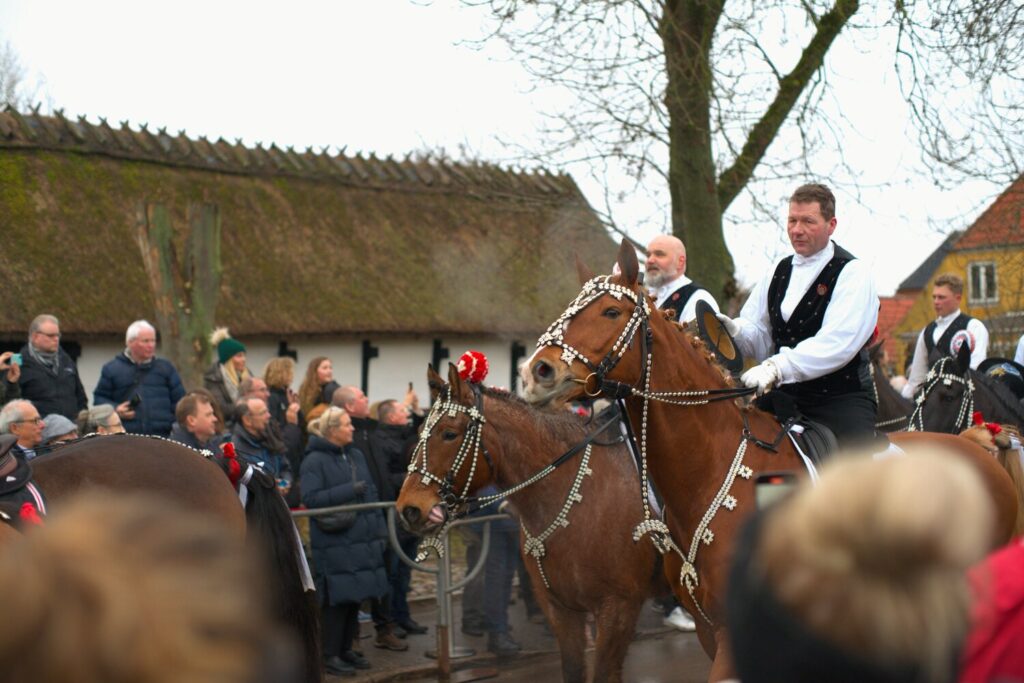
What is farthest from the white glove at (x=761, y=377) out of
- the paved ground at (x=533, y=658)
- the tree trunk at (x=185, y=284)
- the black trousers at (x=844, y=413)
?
the tree trunk at (x=185, y=284)

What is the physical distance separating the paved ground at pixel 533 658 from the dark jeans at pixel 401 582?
0.69 feet

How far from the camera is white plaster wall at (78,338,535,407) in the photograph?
70.6ft

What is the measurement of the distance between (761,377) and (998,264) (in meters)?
11.0

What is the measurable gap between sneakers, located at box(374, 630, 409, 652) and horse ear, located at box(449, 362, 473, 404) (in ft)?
11.6

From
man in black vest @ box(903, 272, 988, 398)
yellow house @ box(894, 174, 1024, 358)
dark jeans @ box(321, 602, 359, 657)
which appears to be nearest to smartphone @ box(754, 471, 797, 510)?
dark jeans @ box(321, 602, 359, 657)

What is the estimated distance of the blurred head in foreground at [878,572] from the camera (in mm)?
1733

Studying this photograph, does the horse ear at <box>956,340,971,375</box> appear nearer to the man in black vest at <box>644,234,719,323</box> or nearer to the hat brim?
the man in black vest at <box>644,234,719,323</box>

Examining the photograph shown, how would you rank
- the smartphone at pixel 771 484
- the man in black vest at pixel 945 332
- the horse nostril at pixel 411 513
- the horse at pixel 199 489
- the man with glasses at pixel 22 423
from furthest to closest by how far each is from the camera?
the man in black vest at pixel 945 332 → the man with glasses at pixel 22 423 → the horse nostril at pixel 411 513 → the horse at pixel 199 489 → the smartphone at pixel 771 484

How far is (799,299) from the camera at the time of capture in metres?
5.84

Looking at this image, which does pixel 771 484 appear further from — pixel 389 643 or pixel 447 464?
pixel 389 643

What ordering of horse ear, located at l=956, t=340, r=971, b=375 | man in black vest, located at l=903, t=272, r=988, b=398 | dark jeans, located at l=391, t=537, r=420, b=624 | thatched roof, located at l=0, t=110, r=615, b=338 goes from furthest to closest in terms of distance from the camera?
thatched roof, located at l=0, t=110, r=615, b=338 → man in black vest, located at l=903, t=272, r=988, b=398 → dark jeans, located at l=391, t=537, r=420, b=624 → horse ear, located at l=956, t=340, r=971, b=375

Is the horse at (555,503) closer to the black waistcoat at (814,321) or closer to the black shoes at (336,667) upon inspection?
the black waistcoat at (814,321)

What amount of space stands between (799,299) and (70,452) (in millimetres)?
3675

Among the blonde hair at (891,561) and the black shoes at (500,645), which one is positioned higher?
the blonde hair at (891,561)
